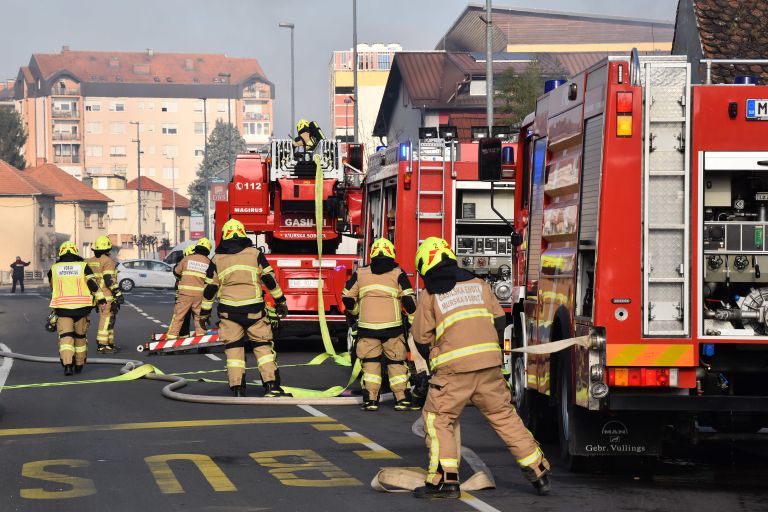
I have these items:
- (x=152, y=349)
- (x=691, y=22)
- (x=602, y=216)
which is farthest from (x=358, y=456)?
(x=691, y=22)

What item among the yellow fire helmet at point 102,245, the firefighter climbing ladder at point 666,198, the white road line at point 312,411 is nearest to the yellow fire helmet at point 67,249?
the yellow fire helmet at point 102,245

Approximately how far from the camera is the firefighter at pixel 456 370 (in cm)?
870

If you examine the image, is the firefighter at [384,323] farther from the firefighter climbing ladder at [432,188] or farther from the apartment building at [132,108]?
the apartment building at [132,108]

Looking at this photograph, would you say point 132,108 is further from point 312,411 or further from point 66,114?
point 312,411

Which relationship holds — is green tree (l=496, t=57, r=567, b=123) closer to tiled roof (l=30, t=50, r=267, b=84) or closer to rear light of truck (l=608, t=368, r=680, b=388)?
rear light of truck (l=608, t=368, r=680, b=388)

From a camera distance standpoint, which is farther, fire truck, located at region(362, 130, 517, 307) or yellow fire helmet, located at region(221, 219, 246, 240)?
fire truck, located at region(362, 130, 517, 307)

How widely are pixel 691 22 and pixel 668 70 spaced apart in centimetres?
1750

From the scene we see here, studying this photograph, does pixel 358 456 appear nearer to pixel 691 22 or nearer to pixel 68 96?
pixel 691 22

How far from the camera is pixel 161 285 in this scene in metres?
61.4

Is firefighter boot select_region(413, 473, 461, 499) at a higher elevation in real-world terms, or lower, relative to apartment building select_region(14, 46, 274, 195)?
lower

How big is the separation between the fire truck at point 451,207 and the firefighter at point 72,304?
4571mm

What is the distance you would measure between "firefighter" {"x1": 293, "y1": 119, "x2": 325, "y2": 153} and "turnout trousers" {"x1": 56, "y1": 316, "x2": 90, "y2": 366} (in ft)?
18.9

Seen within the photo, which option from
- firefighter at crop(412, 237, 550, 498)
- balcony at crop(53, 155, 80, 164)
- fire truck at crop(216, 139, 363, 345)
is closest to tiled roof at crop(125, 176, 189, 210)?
balcony at crop(53, 155, 80, 164)

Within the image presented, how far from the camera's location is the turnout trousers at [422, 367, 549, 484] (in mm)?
8695
